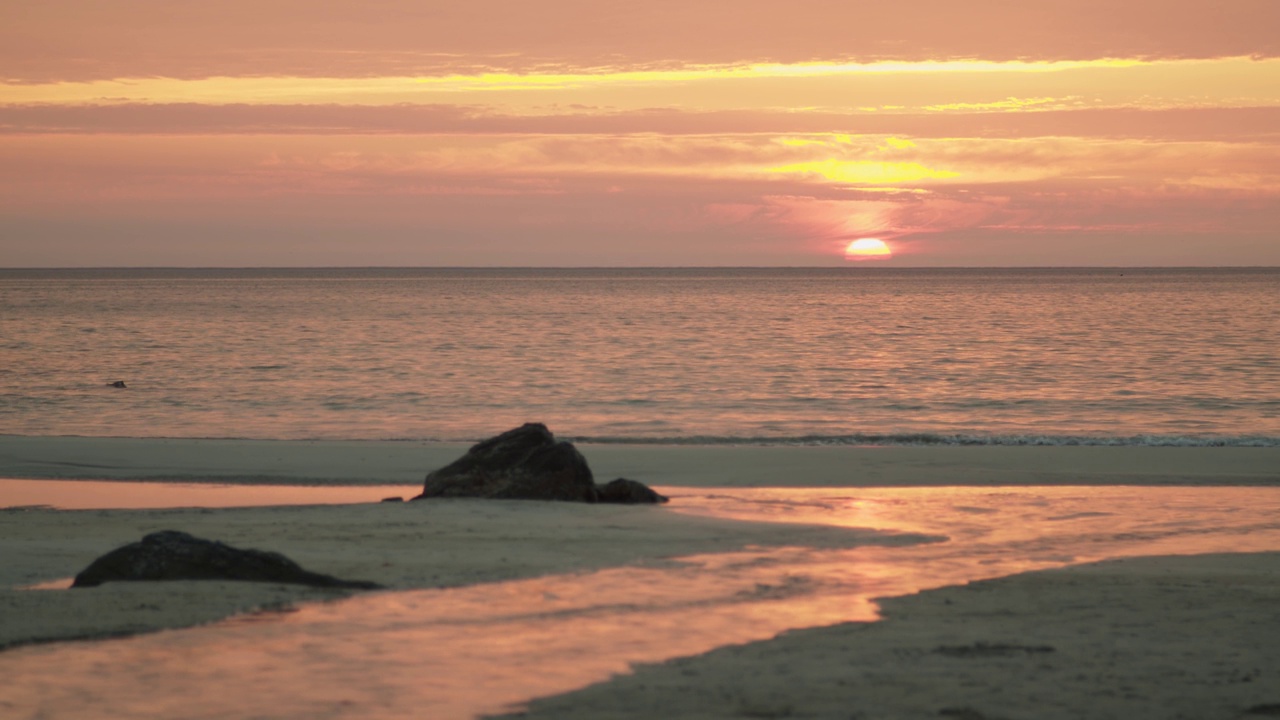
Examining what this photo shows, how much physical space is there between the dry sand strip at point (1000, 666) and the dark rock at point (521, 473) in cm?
622

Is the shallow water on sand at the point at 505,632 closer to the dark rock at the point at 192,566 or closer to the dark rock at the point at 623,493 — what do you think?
the dark rock at the point at 192,566

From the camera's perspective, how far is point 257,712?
6.44 meters

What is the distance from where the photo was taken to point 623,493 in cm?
1509

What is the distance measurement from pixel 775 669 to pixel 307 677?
281cm

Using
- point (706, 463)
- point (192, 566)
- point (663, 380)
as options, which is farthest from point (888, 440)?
point (192, 566)

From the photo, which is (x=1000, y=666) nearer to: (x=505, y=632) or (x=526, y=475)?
(x=505, y=632)

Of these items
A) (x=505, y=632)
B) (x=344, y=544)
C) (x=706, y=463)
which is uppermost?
(x=505, y=632)

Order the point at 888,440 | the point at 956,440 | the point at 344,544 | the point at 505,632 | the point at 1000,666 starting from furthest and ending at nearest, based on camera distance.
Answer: the point at 888,440, the point at 956,440, the point at 344,544, the point at 505,632, the point at 1000,666

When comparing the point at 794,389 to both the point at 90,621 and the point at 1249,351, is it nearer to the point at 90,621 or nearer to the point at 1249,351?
the point at 1249,351

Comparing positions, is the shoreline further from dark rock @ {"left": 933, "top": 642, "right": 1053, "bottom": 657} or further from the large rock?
dark rock @ {"left": 933, "top": 642, "right": 1053, "bottom": 657}

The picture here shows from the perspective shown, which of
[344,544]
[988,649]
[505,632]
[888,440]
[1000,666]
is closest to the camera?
[1000,666]

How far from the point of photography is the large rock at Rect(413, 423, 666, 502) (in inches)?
582

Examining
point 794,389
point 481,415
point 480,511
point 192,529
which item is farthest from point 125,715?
point 794,389

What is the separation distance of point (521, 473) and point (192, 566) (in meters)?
5.85
